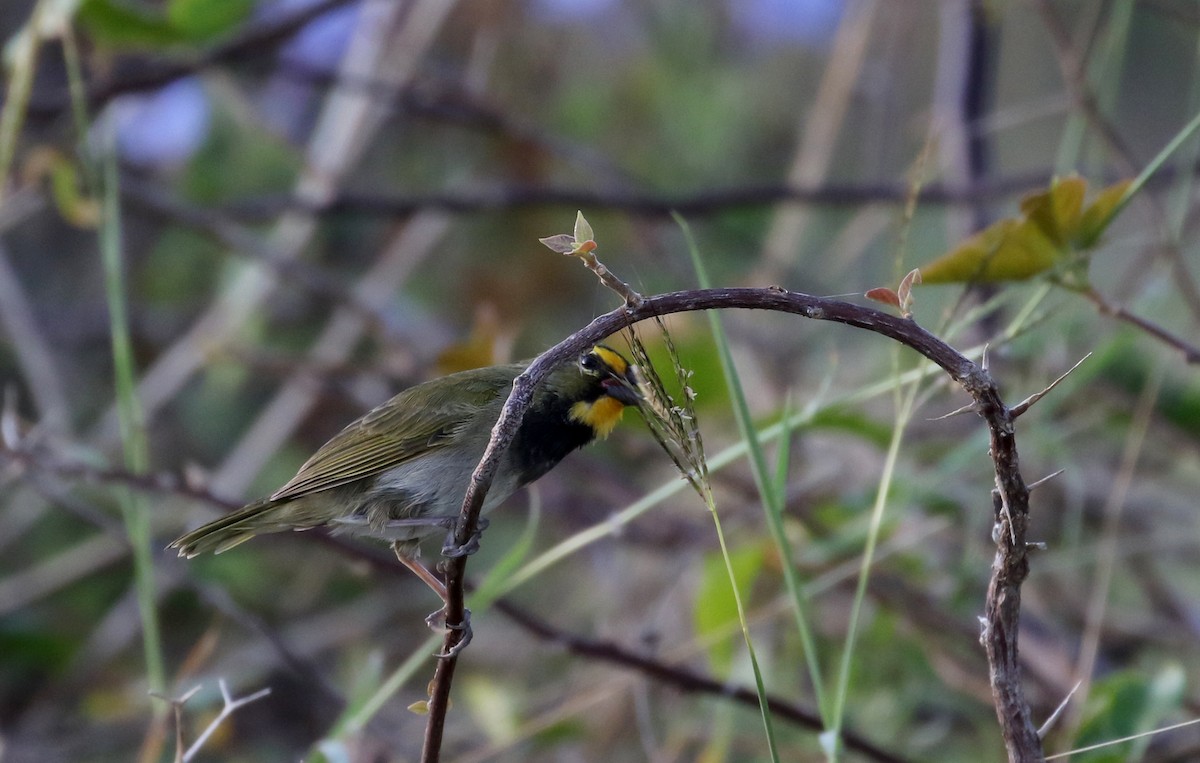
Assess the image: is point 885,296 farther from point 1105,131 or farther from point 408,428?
point 1105,131

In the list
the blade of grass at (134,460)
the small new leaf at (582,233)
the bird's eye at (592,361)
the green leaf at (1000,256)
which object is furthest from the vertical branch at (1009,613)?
the blade of grass at (134,460)

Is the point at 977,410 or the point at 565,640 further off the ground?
the point at 565,640

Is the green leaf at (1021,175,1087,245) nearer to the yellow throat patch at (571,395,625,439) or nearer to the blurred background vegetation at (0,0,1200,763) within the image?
the blurred background vegetation at (0,0,1200,763)

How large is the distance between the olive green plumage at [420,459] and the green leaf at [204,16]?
5.42 feet

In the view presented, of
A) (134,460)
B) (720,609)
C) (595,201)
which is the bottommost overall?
(720,609)

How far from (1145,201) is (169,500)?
13.8ft

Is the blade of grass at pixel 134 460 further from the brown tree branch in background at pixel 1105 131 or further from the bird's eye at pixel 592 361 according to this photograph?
the brown tree branch in background at pixel 1105 131

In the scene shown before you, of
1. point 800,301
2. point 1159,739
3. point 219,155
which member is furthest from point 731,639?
point 219,155

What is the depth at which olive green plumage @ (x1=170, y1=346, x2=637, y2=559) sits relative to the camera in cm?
281

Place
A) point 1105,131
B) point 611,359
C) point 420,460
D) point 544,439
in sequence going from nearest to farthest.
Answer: point 611,359 → point 544,439 → point 420,460 → point 1105,131

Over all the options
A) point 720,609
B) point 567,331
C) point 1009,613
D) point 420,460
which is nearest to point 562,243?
point 1009,613

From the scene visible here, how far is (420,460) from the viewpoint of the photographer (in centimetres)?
302

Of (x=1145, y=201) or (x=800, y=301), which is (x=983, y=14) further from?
(x=800, y=301)

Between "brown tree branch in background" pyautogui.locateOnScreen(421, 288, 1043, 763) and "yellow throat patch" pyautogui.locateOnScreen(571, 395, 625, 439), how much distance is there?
138cm
